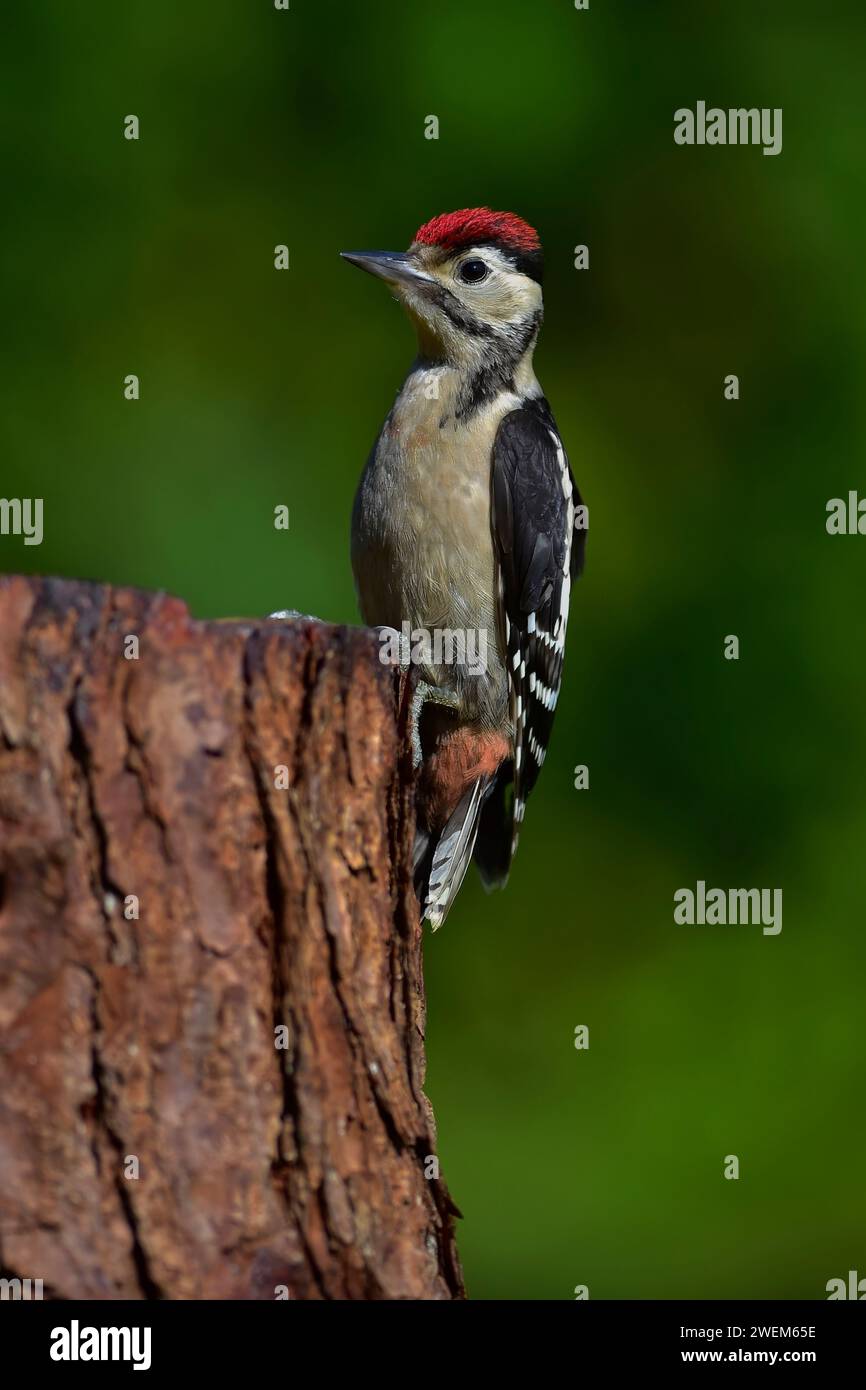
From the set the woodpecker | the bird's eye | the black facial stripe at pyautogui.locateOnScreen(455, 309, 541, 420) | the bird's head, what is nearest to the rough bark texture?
the woodpecker

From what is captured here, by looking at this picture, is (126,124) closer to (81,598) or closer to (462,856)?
(462,856)

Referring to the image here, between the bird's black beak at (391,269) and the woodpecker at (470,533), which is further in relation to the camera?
the bird's black beak at (391,269)

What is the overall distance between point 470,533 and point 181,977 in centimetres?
189

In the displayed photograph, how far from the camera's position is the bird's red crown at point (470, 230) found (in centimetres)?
420

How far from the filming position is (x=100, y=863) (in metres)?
2.20

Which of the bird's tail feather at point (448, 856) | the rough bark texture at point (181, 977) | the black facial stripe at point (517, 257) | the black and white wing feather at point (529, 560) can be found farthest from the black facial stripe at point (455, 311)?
the rough bark texture at point (181, 977)

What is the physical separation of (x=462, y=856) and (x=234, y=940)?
5.83 ft

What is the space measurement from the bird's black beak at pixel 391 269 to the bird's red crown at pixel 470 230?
0.12m

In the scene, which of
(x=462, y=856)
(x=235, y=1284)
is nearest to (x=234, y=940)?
(x=235, y=1284)

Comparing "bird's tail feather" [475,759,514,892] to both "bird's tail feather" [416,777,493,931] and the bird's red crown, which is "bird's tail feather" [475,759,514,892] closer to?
"bird's tail feather" [416,777,493,931]

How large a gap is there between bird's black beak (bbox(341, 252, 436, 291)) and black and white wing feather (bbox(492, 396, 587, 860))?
1.42 ft

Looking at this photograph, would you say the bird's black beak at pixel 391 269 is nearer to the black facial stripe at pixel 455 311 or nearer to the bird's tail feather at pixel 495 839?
the black facial stripe at pixel 455 311

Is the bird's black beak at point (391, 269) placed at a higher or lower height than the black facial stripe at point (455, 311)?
higher

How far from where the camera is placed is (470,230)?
13.8 feet
